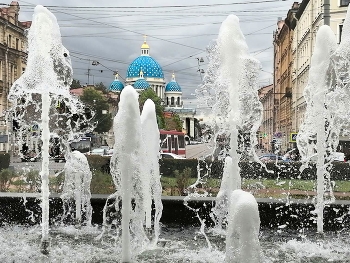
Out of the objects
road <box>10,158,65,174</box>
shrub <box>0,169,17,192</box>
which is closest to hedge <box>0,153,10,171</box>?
road <box>10,158,65,174</box>

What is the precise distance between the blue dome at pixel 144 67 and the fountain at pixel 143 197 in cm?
10250

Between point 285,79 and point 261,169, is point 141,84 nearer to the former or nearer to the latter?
point 285,79

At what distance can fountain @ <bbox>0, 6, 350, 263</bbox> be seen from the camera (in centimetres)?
674

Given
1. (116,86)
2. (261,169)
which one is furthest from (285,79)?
(116,86)

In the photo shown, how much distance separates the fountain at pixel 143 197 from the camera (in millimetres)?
6742

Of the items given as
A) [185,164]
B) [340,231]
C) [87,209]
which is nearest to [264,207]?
[340,231]

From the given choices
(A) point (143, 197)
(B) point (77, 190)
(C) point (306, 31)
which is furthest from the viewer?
(C) point (306, 31)

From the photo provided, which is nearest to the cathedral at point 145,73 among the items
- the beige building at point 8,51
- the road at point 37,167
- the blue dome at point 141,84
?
the blue dome at point 141,84

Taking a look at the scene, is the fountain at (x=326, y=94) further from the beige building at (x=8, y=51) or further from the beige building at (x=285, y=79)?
the beige building at (x=285, y=79)

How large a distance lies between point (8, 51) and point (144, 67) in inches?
2686

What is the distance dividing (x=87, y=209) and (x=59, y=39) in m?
3.32

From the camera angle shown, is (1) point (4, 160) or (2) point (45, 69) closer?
(2) point (45, 69)

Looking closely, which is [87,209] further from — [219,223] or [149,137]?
[219,223]

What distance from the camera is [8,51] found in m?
45.8
